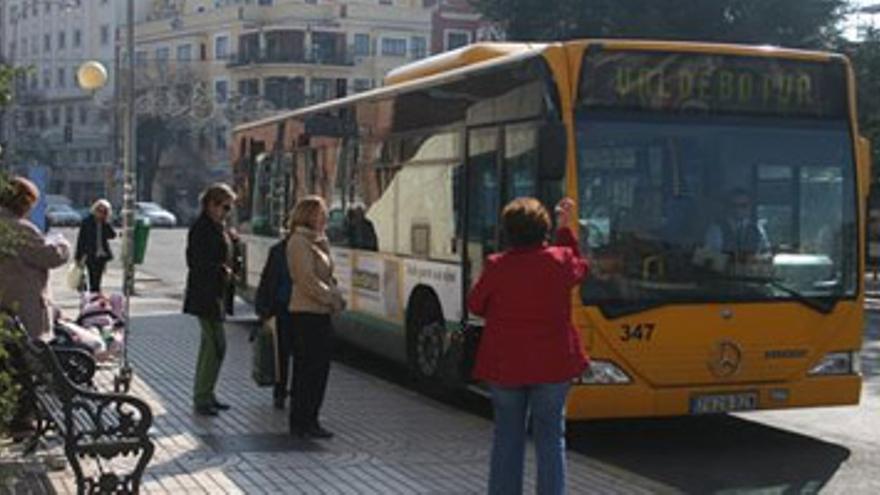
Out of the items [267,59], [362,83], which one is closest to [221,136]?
[267,59]

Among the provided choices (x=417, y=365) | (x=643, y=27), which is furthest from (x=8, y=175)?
(x=643, y=27)

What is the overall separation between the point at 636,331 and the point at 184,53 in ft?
288

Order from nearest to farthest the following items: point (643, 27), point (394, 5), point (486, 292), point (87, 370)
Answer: point (486, 292)
point (87, 370)
point (643, 27)
point (394, 5)

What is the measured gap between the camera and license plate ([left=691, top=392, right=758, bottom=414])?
9852mm

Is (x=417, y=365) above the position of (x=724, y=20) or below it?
below

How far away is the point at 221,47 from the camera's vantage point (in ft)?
300

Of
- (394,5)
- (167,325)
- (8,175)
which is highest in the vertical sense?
(394,5)

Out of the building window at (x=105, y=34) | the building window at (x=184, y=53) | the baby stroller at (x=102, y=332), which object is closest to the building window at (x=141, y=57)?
the building window at (x=184, y=53)

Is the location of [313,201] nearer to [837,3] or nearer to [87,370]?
[87,370]

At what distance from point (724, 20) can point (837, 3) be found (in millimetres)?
2838

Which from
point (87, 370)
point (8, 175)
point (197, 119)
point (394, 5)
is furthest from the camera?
point (394, 5)

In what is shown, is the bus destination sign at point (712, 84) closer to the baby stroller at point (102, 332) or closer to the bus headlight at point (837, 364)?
the bus headlight at point (837, 364)

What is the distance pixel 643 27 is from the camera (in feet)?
104

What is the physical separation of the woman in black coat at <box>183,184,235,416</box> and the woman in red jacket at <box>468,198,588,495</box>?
4.17m
